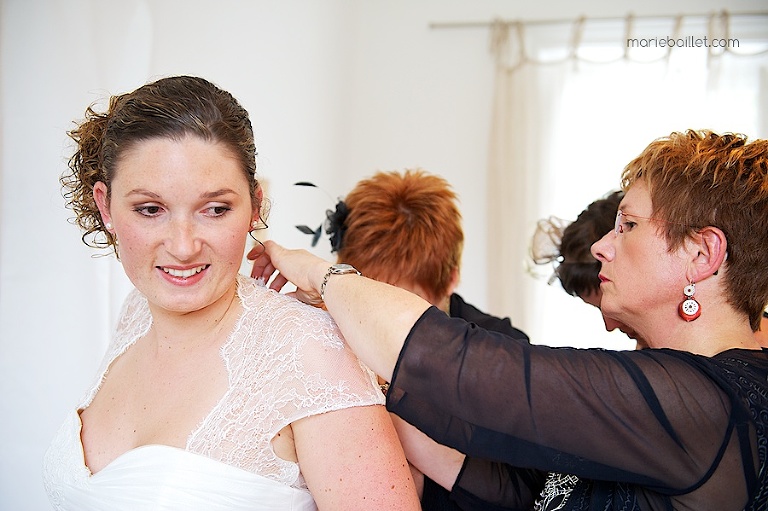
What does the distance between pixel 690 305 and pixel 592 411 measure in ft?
1.09

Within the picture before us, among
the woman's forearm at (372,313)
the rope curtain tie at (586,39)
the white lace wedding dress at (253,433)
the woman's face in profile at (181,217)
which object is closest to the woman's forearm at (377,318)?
the woman's forearm at (372,313)

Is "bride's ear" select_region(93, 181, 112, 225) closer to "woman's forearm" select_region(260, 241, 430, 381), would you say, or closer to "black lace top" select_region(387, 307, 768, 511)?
"woman's forearm" select_region(260, 241, 430, 381)

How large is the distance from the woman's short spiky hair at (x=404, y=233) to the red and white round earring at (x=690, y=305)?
2.69 feet

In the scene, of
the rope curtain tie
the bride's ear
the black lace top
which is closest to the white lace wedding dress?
the black lace top

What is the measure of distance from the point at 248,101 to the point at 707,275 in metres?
2.11

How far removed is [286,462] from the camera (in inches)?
51.3

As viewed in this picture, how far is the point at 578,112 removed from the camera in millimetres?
4055

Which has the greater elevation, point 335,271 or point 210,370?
point 335,271

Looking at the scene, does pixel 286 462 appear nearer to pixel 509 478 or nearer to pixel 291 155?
pixel 509 478

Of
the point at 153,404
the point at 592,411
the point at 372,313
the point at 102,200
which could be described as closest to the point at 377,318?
the point at 372,313

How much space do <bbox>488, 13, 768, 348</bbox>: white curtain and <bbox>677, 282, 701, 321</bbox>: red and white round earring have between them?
8.80ft

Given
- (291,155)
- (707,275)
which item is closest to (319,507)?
(707,275)

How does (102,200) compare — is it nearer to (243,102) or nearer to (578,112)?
(243,102)

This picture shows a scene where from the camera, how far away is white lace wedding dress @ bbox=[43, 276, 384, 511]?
1270 mm
